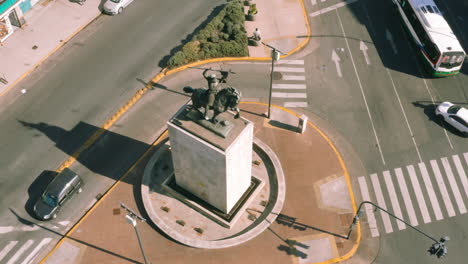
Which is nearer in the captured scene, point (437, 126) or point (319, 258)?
point (319, 258)

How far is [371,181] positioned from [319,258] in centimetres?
928

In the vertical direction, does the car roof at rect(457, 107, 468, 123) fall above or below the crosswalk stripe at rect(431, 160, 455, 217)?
above

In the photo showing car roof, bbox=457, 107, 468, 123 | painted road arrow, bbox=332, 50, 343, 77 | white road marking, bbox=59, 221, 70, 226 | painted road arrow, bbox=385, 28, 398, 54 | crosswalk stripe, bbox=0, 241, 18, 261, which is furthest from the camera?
painted road arrow, bbox=385, 28, 398, 54

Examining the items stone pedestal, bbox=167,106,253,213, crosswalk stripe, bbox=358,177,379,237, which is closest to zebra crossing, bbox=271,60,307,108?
crosswalk stripe, bbox=358,177,379,237

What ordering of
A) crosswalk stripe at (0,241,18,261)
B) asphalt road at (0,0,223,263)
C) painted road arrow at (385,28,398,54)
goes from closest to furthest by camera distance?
crosswalk stripe at (0,241,18,261), asphalt road at (0,0,223,263), painted road arrow at (385,28,398,54)

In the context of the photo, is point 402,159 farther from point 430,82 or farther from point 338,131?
point 430,82

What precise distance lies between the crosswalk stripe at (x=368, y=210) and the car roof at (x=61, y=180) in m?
25.6

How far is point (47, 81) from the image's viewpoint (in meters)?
49.9

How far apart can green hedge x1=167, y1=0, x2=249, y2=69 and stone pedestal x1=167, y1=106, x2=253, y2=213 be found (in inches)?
626

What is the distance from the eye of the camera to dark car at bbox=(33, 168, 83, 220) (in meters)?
40.6

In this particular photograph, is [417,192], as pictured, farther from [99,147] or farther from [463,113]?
[99,147]

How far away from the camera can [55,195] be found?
40625mm

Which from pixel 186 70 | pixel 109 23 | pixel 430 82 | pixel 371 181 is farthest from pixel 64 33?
pixel 430 82

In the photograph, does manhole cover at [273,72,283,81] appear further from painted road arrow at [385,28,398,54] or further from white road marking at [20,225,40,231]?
white road marking at [20,225,40,231]
